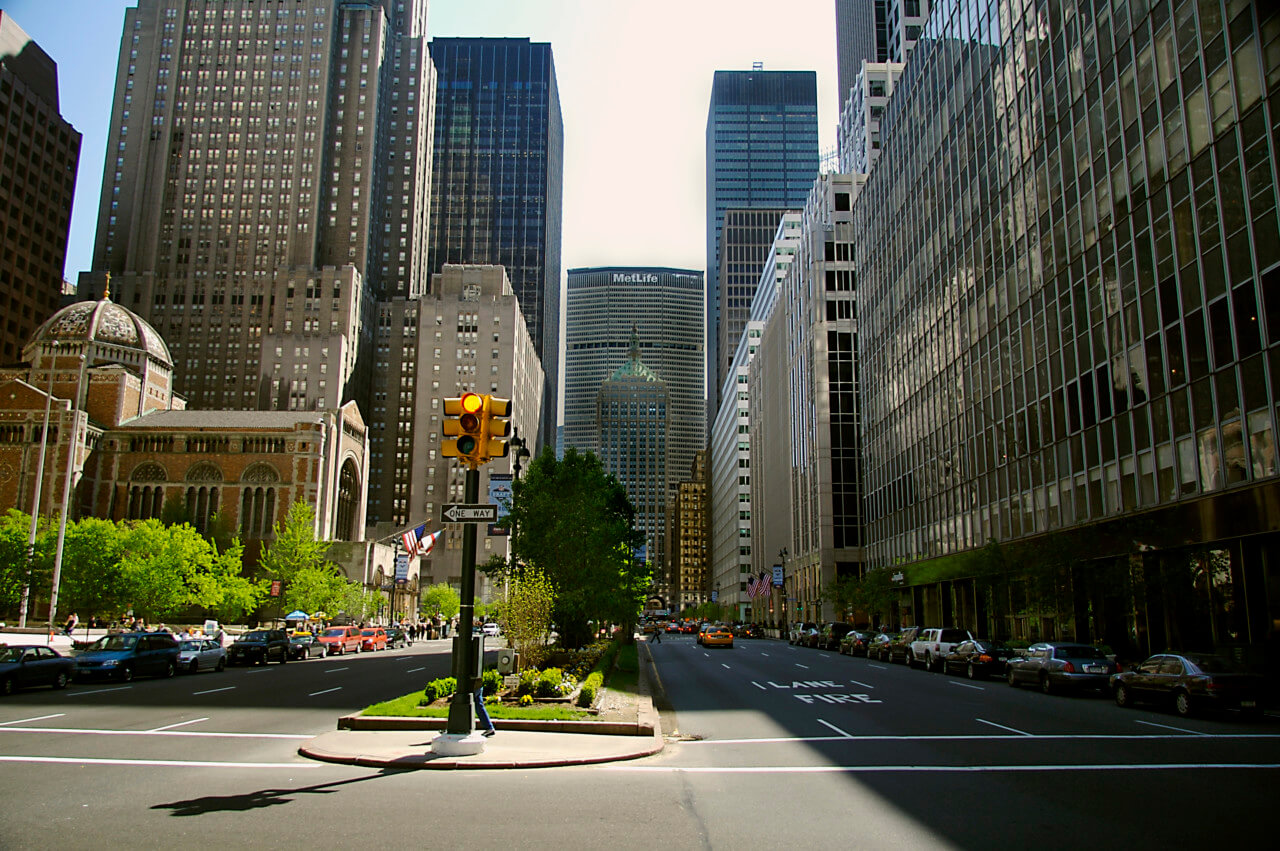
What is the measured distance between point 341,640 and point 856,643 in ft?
96.2

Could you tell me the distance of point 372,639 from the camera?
56.7 m

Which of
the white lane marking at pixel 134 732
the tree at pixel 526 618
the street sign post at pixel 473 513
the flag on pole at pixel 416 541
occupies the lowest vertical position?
the white lane marking at pixel 134 732

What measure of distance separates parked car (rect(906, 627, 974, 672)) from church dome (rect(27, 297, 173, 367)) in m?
102

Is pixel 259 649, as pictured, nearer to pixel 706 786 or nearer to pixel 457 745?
pixel 457 745

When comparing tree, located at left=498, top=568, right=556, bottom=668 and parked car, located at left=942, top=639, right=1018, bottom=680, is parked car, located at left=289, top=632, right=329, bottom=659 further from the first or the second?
parked car, located at left=942, top=639, right=1018, bottom=680

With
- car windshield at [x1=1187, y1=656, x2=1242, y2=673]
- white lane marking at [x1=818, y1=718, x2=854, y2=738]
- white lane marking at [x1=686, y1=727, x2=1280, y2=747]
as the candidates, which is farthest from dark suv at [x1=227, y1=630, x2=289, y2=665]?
car windshield at [x1=1187, y1=656, x2=1242, y2=673]

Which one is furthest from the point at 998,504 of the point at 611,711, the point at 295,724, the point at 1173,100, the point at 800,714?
the point at 295,724

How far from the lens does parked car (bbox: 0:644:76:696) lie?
23.2m

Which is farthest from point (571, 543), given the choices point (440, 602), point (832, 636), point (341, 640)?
point (440, 602)

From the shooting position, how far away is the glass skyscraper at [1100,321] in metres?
27.3

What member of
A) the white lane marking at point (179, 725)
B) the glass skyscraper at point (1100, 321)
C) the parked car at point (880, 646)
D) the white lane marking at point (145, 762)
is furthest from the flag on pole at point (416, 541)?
the white lane marking at point (145, 762)

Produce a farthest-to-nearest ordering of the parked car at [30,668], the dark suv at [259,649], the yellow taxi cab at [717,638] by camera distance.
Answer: the yellow taxi cab at [717,638]
the dark suv at [259,649]
the parked car at [30,668]

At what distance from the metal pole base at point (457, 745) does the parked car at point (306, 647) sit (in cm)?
3403

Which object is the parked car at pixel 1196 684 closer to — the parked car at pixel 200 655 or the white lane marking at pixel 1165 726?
the white lane marking at pixel 1165 726
